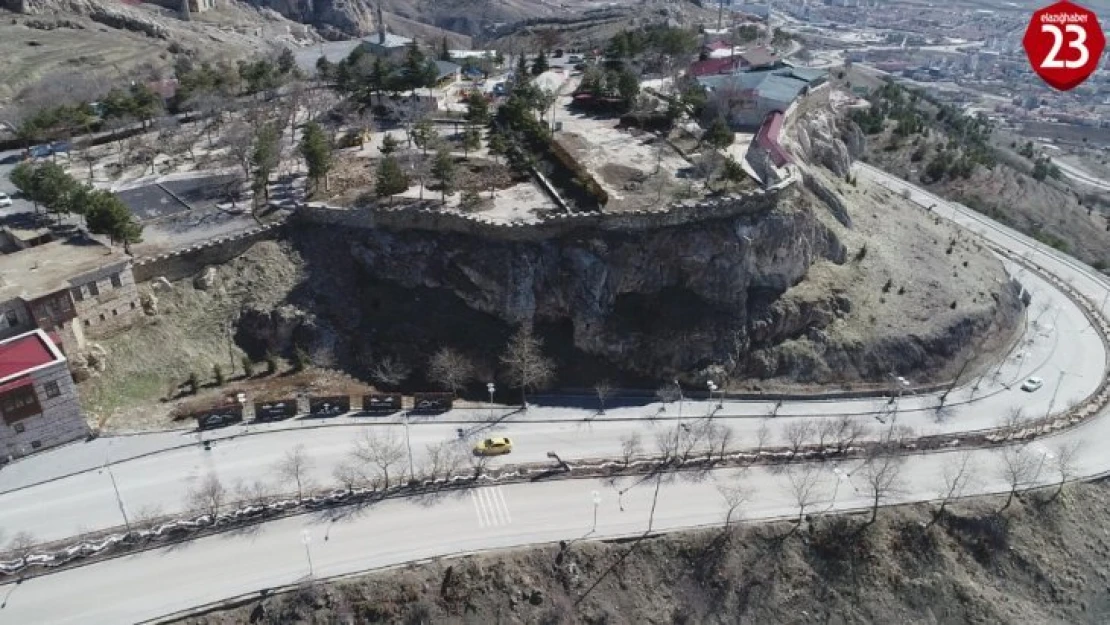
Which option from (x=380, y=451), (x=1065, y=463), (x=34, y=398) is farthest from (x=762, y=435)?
(x=34, y=398)

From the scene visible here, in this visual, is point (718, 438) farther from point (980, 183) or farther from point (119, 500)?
point (980, 183)

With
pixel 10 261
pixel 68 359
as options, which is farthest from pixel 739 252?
pixel 10 261

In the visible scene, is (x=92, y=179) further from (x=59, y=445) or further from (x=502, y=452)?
(x=502, y=452)

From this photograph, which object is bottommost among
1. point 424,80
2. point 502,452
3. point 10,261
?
point 502,452

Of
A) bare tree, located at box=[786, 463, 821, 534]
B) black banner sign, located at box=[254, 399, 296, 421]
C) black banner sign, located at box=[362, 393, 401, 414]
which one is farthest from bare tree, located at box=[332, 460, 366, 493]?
bare tree, located at box=[786, 463, 821, 534]

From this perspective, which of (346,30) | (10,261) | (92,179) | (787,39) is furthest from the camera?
(346,30)

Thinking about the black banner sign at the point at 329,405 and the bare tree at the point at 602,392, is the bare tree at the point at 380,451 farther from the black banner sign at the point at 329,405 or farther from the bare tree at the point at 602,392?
the bare tree at the point at 602,392

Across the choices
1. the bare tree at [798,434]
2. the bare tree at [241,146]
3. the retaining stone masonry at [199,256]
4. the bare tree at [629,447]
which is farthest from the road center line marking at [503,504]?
the bare tree at [241,146]
